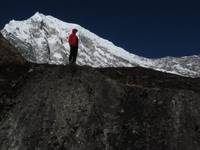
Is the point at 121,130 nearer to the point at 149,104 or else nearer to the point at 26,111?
the point at 149,104

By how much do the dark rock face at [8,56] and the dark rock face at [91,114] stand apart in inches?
355

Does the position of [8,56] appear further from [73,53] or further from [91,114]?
[91,114]

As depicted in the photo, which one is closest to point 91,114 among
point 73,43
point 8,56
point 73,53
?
point 73,53

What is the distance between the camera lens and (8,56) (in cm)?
4594

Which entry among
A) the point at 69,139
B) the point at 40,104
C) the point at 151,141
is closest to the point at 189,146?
the point at 151,141

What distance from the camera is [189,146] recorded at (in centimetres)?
3272

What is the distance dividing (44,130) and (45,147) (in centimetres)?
106

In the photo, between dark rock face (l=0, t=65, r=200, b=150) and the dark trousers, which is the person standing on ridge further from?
dark rock face (l=0, t=65, r=200, b=150)

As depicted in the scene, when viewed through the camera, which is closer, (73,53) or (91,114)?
(91,114)

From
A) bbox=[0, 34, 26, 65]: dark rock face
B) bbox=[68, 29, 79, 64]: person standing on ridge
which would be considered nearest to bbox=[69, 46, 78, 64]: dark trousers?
bbox=[68, 29, 79, 64]: person standing on ridge

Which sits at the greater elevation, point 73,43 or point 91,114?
point 73,43

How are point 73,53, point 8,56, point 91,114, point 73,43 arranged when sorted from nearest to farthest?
point 91,114 → point 73,43 → point 73,53 → point 8,56

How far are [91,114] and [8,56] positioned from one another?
15.2 m

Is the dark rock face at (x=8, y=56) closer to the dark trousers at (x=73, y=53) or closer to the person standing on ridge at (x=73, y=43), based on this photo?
the dark trousers at (x=73, y=53)
